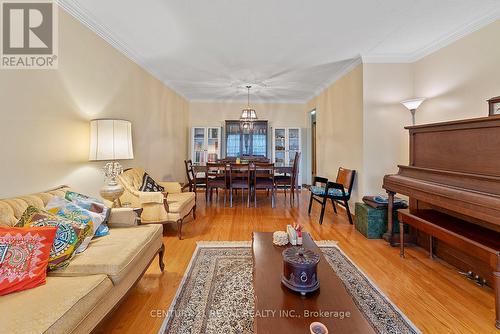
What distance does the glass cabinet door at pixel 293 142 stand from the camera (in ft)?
21.5

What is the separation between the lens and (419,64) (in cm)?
332

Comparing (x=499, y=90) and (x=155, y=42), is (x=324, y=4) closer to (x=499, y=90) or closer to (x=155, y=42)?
(x=499, y=90)

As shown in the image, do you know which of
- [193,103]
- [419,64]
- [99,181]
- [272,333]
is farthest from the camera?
[193,103]

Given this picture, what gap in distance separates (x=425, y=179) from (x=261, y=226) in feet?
6.88

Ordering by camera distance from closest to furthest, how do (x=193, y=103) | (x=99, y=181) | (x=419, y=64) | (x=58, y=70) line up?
1. (x=58, y=70)
2. (x=99, y=181)
3. (x=419, y=64)
4. (x=193, y=103)

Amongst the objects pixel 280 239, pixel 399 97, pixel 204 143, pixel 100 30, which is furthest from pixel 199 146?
pixel 280 239

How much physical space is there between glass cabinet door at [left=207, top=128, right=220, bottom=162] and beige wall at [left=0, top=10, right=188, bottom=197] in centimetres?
271

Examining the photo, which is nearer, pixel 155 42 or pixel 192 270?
pixel 192 270

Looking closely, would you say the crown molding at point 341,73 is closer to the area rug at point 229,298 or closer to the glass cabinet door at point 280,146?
the glass cabinet door at point 280,146

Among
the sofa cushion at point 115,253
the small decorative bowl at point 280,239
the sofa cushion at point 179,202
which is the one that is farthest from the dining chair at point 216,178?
the small decorative bowl at point 280,239

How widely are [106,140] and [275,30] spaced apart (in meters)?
2.29

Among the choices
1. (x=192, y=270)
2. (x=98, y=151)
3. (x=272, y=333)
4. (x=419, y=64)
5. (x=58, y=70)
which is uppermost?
(x=419, y=64)

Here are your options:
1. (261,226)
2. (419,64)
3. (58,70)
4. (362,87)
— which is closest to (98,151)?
(58,70)

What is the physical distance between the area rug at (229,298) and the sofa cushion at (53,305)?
581 millimetres
